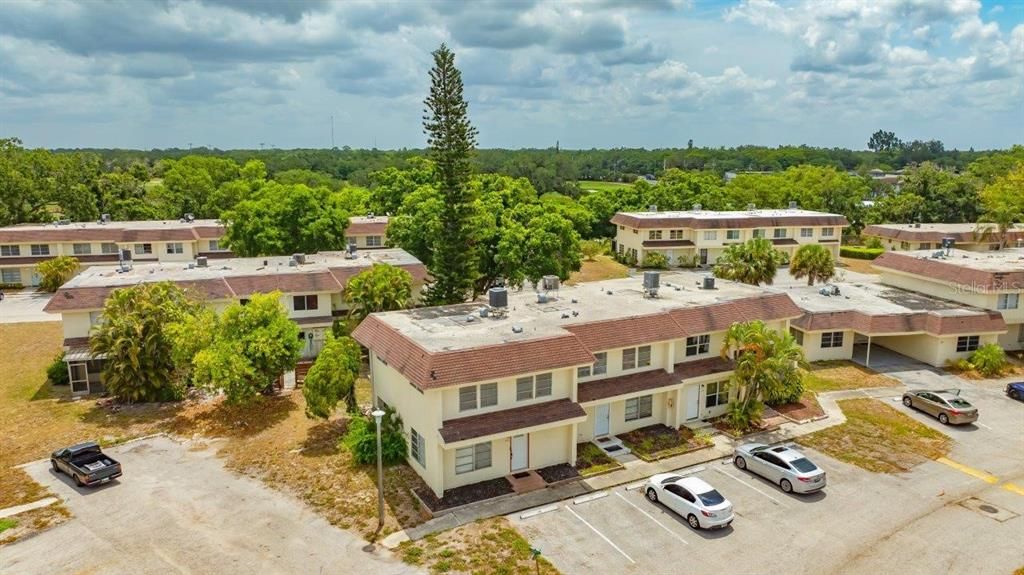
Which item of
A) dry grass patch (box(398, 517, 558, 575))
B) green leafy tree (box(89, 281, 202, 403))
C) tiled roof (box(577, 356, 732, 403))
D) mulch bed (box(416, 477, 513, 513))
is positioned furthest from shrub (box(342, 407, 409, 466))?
green leafy tree (box(89, 281, 202, 403))

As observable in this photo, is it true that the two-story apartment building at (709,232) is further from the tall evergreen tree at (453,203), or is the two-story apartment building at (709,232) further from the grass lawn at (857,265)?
the tall evergreen tree at (453,203)

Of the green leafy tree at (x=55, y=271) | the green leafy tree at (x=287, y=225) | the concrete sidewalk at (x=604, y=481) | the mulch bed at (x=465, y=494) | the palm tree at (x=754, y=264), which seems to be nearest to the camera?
the concrete sidewalk at (x=604, y=481)

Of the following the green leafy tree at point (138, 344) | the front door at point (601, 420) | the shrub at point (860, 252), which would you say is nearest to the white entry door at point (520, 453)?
the front door at point (601, 420)

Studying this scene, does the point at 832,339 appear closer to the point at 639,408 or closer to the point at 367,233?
the point at 639,408

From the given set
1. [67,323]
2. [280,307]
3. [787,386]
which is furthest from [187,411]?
[787,386]

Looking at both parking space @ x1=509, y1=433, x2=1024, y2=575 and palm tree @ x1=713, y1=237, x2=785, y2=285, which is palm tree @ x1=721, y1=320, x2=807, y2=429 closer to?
parking space @ x1=509, y1=433, x2=1024, y2=575

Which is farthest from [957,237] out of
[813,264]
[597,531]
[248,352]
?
[248,352]

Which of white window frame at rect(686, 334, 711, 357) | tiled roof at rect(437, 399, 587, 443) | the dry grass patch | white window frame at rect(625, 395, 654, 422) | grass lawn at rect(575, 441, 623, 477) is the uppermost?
white window frame at rect(686, 334, 711, 357)
